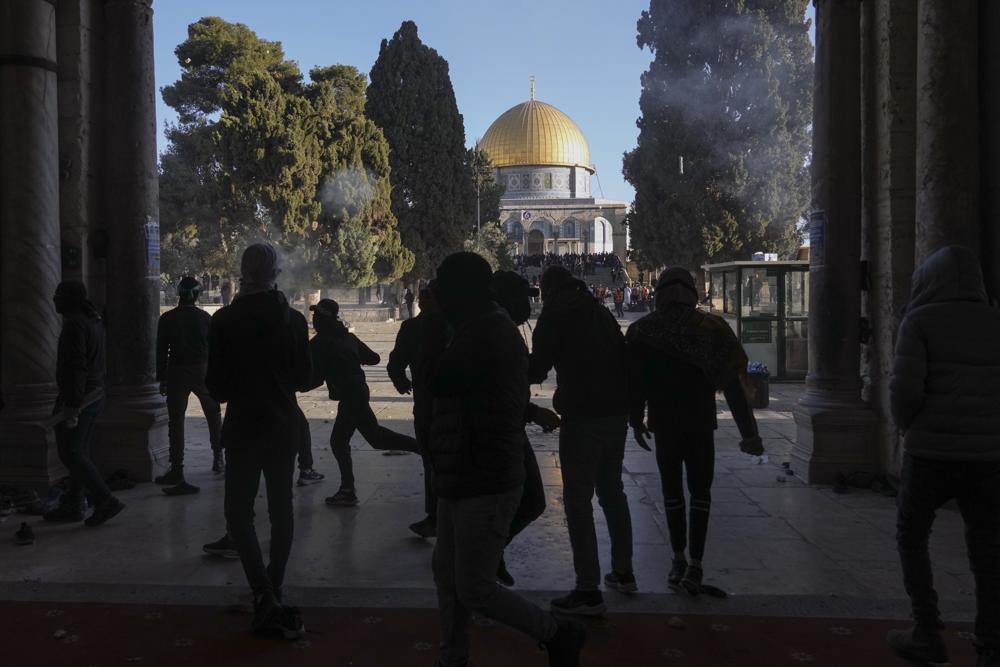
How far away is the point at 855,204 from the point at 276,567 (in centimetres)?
537

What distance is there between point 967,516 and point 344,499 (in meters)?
4.24

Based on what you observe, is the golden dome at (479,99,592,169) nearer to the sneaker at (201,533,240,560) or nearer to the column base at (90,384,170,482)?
the column base at (90,384,170,482)

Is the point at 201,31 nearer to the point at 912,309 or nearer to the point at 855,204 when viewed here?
the point at 855,204

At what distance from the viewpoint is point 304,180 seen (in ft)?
82.2

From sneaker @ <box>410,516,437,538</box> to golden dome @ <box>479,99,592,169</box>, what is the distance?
80.9 metres

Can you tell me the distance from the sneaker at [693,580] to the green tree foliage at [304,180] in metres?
21.9

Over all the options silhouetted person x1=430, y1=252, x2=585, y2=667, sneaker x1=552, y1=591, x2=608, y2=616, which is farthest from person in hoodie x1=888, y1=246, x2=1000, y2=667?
silhouetted person x1=430, y1=252, x2=585, y2=667

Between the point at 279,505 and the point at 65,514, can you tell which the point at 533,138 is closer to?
the point at 65,514

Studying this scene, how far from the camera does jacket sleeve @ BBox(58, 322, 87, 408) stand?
546 cm

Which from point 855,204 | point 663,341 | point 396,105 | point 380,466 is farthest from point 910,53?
point 396,105

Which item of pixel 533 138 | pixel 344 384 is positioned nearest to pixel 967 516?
pixel 344 384

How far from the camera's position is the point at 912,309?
3574 millimetres

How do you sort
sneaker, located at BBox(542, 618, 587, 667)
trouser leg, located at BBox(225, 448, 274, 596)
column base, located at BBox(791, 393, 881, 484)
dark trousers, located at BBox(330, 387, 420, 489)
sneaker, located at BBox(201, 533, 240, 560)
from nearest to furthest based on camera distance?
sneaker, located at BBox(542, 618, 587, 667) → trouser leg, located at BBox(225, 448, 274, 596) → sneaker, located at BBox(201, 533, 240, 560) → dark trousers, located at BBox(330, 387, 420, 489) → column base, located at BBox(791, 393, 881, 484)

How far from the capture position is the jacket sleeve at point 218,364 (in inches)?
156
